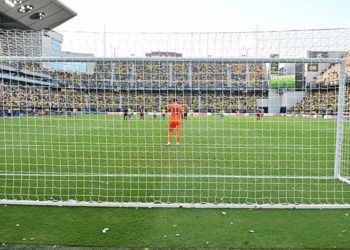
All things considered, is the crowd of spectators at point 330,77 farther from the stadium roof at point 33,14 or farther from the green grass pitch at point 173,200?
the stadium roof at point 33,14

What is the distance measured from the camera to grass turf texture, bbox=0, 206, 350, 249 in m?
4.14

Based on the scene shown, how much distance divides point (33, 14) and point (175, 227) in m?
34.8

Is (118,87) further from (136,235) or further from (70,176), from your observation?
(136,235)

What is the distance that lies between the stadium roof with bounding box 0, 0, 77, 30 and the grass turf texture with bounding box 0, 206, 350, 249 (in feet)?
101

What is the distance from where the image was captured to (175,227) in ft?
15.1

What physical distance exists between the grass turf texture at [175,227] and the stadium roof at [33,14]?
30742mm

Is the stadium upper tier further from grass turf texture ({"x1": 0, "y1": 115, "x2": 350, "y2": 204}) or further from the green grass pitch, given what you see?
the green grass pitch

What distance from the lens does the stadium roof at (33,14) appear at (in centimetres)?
3166

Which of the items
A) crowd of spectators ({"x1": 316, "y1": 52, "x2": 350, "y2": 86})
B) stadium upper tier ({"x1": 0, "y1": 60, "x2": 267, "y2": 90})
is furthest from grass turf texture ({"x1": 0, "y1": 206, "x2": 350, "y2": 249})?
crowd of spectators ({"x1": 316, "y1": 52, "x2": 350, "y2": 86})

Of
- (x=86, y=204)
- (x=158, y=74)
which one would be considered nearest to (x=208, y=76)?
(x=158, y=74)

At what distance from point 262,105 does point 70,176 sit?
5.54 m

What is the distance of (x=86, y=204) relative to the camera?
17.9ft

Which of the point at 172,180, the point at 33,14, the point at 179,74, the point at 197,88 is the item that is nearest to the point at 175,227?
the point at 172,180

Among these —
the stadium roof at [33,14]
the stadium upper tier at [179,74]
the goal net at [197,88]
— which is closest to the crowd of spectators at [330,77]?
the goal net at [197,88]
